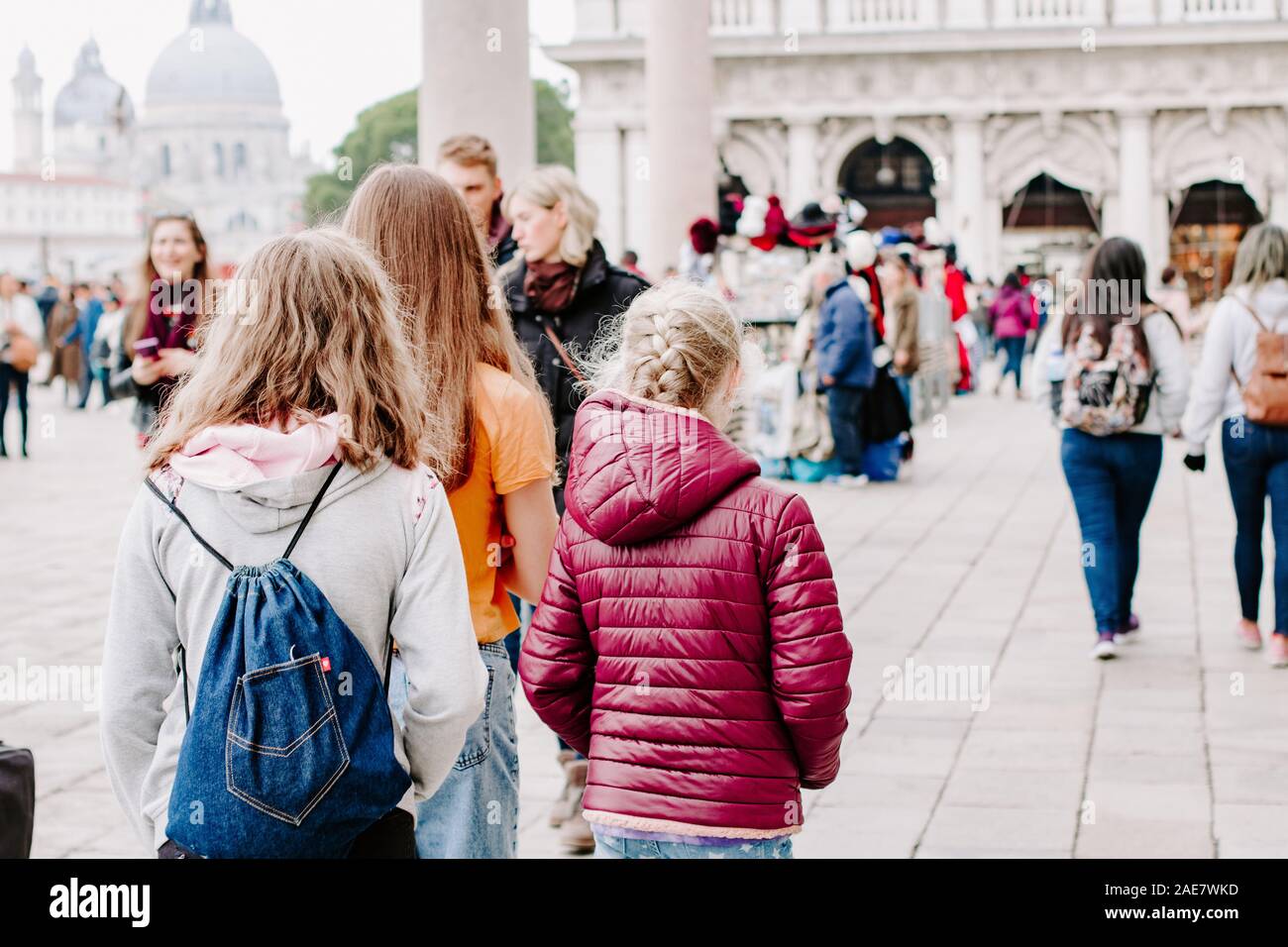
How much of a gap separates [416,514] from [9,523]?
10.4m

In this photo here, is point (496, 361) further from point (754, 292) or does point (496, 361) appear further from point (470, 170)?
point (754, 292)

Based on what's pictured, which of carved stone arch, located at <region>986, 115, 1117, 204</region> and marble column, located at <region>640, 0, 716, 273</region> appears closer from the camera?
marble column, located at <region>640, 0, 716, 273</region>

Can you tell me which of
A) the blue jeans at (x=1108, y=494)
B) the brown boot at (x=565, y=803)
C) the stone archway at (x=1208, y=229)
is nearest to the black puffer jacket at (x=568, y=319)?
the brown boot at (x=565, y=803)

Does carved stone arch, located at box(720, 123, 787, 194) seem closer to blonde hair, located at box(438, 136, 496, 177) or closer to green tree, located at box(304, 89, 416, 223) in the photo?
blonde hair, located at box(438, 136, 496, 177)

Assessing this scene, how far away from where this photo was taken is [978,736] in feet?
20.9

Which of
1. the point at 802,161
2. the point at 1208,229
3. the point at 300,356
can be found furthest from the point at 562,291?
the point at 1208,229

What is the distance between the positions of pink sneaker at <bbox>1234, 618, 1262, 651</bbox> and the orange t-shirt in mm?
4861

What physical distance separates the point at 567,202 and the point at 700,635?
226 cm

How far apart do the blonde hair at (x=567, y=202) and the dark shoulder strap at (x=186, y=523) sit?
2446 mm

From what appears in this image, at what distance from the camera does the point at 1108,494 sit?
24.5 feet

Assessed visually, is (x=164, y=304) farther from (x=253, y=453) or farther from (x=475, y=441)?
(x=253, y=453)

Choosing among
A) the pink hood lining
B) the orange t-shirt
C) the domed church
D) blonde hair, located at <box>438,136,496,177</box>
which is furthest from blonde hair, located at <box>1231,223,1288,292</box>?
the domed church

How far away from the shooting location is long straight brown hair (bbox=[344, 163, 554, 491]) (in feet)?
11.9

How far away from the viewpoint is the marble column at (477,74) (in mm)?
7141
